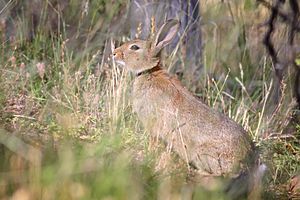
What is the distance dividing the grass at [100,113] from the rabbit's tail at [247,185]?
0.15m

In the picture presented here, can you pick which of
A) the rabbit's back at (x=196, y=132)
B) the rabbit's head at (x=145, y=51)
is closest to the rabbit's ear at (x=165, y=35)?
the rabbit's head at (x=145, y=51)

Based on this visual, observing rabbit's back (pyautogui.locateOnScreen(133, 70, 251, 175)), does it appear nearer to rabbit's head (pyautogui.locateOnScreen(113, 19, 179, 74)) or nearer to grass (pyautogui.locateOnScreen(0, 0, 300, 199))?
grass (pyautogui.locateOnScreen(0, 0, 300, 199))

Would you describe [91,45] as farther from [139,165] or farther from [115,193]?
[115,193]

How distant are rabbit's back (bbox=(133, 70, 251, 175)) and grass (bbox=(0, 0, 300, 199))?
22 centimetres

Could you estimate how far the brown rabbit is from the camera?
6074mm

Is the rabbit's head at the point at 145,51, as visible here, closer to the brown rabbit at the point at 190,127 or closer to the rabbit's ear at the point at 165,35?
the rabbit's ear at the point at 165,35

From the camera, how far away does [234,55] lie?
350 inches

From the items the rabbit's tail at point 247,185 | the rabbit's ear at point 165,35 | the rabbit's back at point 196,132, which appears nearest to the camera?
the rabbit's tail at point 247,185

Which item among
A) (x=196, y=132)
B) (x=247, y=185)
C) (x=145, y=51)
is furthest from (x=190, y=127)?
(x=247, y=185)

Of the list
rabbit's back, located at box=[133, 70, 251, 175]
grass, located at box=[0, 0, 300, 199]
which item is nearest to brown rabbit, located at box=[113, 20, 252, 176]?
rabbit's back, located at box=[133, 70, 251, 175]

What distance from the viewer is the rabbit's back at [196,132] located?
607 cm

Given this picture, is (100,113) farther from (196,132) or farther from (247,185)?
(247,185)

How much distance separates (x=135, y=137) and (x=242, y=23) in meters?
2.99

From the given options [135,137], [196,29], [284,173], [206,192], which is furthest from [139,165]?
[196,29]
